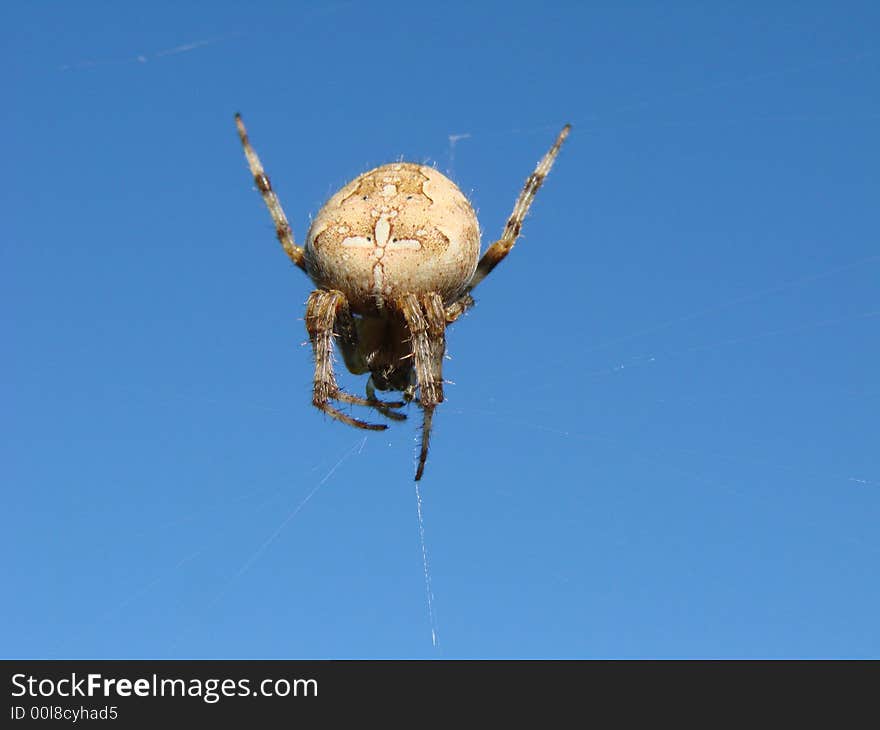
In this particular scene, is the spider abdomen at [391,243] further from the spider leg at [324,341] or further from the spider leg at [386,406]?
the spider leg at [386,406]

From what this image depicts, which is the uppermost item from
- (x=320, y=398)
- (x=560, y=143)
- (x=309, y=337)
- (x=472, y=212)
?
(x=560, y=143)

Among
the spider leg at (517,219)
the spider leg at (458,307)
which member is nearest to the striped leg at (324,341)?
the spider leg at (458,307)

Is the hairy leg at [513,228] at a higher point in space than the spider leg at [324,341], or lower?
higher

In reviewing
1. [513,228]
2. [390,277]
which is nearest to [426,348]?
[390,277]

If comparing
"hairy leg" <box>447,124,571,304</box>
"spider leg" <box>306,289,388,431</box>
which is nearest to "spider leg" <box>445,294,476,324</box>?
"hairy leg" <box>447,124,571,304</box>
